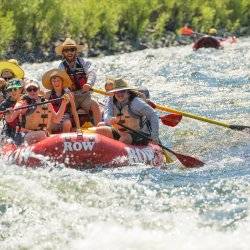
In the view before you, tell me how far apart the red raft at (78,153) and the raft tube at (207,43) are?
61.2 ft

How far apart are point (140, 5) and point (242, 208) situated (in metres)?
28.4

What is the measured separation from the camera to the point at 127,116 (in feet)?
32.7

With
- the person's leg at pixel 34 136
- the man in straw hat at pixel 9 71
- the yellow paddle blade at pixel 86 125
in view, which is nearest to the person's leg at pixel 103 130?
the person's leg at pixel 34 136

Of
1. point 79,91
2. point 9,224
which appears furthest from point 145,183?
point 79,91

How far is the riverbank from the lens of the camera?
27453mm

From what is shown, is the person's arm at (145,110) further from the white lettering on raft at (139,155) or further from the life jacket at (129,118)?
the white lettering on raft at (139,155)

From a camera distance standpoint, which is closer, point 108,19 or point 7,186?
point 7,186

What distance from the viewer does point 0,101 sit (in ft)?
37.8

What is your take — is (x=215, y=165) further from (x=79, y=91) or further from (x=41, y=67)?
(x=41, y=67)

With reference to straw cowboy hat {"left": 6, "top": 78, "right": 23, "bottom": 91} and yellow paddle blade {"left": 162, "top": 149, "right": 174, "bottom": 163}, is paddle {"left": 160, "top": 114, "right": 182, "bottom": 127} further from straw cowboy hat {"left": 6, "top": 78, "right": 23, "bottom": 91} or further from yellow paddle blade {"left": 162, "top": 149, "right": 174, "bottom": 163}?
straw cowboy hat {"left": 6, "top": 78, "right": 23, "bottom": 91}

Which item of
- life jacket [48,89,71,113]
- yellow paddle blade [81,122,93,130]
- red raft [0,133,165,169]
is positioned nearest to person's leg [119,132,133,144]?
red raft [0,133,165,169]

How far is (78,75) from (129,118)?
1.65 m

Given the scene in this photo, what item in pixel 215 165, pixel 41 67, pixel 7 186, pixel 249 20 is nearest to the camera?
pixel 7 186

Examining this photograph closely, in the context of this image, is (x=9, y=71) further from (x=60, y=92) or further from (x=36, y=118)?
(x=36, y=118)
